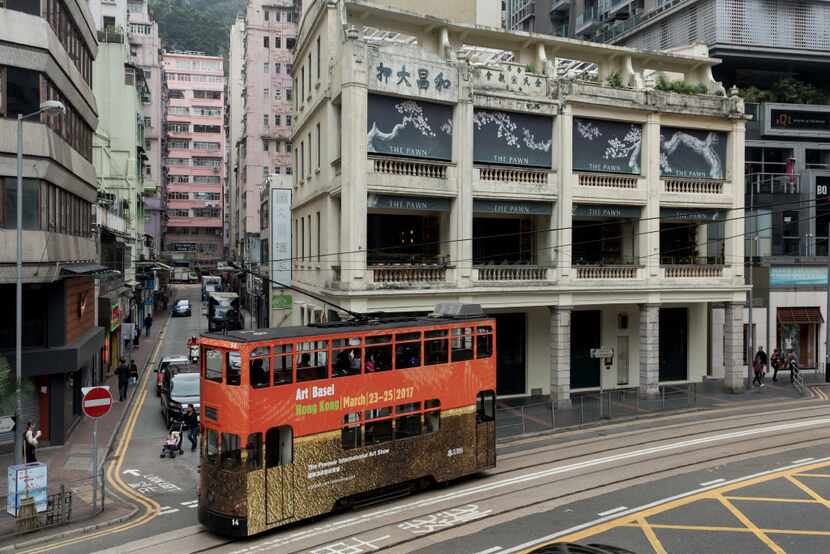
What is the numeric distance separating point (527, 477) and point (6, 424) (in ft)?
54.3

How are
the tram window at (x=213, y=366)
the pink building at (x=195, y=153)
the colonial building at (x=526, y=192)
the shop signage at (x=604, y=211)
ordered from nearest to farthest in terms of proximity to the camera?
the tram window at (x=213, y=366), the colonial building at (x=526, y=192), the shop signage at (x=604, y=211), the pink building at (x=195, y=153)

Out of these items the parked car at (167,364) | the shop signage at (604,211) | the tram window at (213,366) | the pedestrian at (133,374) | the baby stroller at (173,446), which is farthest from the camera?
the pedestrian at (133,374)

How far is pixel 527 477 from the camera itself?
2067 cm

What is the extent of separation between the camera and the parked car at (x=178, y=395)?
27.9m

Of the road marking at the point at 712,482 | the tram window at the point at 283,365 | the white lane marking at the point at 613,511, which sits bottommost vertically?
the road marking at the point at 712,482

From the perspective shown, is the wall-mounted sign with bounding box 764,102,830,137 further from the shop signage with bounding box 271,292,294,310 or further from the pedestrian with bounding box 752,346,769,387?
the shop signage with bounding box 271,292,294,310

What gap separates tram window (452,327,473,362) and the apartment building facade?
11650 millimetres

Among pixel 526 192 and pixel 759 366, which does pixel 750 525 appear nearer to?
pixel 526 192

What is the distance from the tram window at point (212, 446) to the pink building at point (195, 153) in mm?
101904

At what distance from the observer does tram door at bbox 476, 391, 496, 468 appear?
66.7 ft

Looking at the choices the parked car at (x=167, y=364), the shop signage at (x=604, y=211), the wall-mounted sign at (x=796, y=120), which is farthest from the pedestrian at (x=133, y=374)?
the wall-mounted sign at (x=796, y=120)

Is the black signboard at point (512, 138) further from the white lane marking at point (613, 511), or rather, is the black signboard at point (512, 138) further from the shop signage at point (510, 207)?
the white lane marking at point (613, 511)

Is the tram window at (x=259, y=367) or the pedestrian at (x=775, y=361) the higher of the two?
the tram window at (x=259, y=367)

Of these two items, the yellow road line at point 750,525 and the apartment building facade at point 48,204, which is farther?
the apartment building facade at point 48,204
